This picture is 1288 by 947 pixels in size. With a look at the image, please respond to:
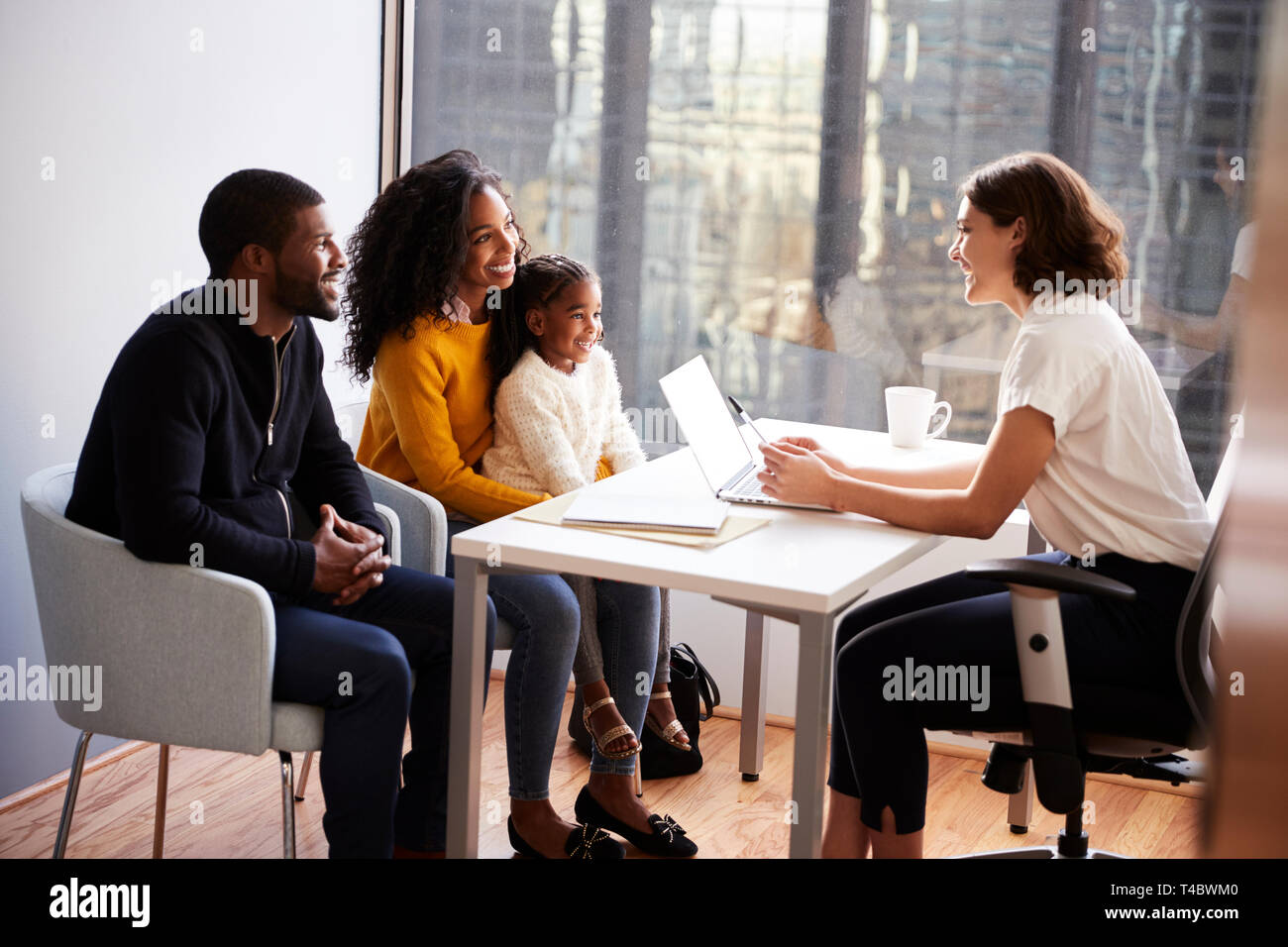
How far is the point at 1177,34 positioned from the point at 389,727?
7.02 feet

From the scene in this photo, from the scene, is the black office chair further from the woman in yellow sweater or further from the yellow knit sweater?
the yellow knit sweater

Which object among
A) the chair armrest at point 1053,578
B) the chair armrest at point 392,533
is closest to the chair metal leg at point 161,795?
the chair armrest at point 392,533

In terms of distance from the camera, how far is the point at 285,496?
2.05 metres

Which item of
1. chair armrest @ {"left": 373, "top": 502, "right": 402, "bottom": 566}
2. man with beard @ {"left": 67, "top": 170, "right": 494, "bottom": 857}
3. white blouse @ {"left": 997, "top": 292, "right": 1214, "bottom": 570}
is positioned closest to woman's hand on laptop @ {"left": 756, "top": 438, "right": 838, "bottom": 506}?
white blouse @ {"left": 997, "top": 292, "right": 1214, "bottom": 570}

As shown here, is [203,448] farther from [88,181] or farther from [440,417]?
[88,181]

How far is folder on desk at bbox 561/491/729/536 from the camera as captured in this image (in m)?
1.88

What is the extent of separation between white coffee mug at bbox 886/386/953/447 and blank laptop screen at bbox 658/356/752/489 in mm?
357

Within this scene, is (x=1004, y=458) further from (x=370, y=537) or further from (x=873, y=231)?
(x=873, y=231)

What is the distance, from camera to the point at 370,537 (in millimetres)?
2035

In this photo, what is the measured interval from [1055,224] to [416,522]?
3.93 ft

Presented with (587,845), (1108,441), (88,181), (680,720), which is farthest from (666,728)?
(88,181)

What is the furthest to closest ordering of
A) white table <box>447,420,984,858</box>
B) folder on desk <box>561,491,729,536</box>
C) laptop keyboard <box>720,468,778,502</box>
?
laptop keyboard <box>720,468,778,502</box>
folder on desk <box>561,491,729,536</box>
white table <box>447,420,984,858</box>

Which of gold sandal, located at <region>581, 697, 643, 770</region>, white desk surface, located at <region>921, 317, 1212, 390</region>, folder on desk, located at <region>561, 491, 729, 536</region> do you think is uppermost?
white desk surface, located at <region>921, 317, 1212, 390</region>
